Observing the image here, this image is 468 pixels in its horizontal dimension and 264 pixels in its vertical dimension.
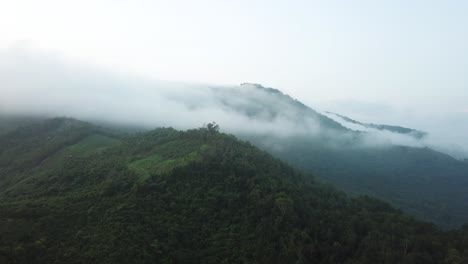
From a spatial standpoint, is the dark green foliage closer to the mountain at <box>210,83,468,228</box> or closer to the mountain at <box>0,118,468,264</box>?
the mountain at <box>210,83,468,228</box>

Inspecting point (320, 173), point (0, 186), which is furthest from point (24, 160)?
point (320, 173)

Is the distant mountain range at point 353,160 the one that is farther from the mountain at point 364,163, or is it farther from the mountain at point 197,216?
the mountain at point 197,216

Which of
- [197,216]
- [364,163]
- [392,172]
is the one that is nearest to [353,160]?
[364,163]

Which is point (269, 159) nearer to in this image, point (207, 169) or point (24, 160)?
point (207, 169)

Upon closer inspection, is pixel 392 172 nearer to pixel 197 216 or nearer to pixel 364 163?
pixel 364 163

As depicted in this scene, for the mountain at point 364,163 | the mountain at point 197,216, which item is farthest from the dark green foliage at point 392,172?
the mountain at point 197,216
